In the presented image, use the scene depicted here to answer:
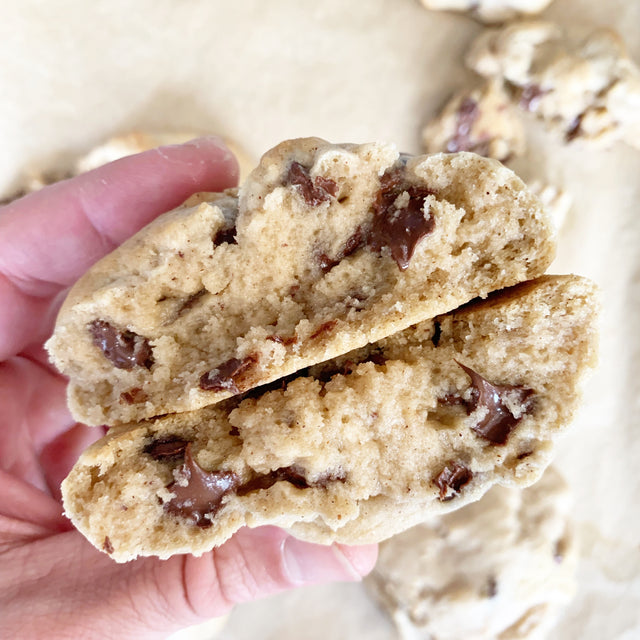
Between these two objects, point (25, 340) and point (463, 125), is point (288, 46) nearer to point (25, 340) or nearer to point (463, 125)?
point (463, 125)

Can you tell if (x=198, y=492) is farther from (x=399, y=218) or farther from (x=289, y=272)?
(x=399, y=218)

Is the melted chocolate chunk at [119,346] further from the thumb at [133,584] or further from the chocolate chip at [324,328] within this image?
the thumb at [133,584]

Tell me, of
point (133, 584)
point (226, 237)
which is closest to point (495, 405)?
point (226, 237)

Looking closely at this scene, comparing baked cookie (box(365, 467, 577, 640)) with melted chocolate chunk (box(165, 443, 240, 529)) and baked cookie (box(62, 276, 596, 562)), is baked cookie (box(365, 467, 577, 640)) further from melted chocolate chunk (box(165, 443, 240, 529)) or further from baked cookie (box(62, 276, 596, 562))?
melted chocolate chunk (box(165, 443, 240, 529))

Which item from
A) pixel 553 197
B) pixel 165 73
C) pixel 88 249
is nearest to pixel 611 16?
pixel 553 197

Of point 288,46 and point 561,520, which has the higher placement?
point 288,46
